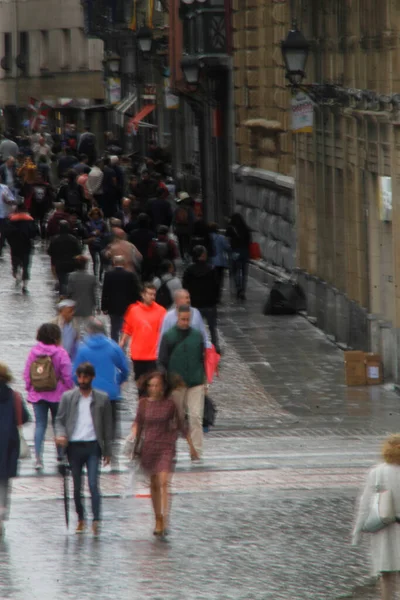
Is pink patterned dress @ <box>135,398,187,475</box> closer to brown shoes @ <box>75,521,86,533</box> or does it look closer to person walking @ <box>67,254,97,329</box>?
brown shoes @ <box>75,521,86,533</box>

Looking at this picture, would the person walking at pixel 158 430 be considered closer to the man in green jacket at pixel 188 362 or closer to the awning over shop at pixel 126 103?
the man in green jacket at pixel 188 362

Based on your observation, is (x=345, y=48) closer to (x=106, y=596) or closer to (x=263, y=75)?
(x=263, y=75)

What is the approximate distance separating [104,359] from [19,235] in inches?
577

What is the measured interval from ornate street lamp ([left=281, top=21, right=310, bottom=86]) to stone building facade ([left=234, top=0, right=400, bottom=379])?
2.44 feet

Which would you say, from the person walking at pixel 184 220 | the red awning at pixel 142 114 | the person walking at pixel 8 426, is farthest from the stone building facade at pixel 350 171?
the red awning at pixel 142 114

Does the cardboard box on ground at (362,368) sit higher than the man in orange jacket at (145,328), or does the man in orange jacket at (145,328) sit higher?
the man in orange jacket at (145,328)

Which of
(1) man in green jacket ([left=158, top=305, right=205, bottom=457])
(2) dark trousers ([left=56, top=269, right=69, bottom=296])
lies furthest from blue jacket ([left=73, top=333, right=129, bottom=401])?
(2) dark trousers ([left=56, top=269, right=69, bottom=296])

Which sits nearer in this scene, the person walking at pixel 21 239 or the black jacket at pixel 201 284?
the black jacket at pixel 201 284

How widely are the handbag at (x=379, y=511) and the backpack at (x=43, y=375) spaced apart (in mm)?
6143

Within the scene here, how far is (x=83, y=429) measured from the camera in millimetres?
14844

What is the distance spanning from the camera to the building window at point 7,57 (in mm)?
83375

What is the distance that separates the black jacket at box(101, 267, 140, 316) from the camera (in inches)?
926

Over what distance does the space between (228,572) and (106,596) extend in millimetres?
1129

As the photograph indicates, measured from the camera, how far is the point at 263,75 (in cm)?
3669
